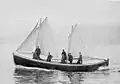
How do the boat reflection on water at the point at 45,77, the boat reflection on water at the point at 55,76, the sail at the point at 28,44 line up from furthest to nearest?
the sail at the point at 28,44
the boat reflection on water at the point at 55,76
the boat reflection on water at the point at 45,77

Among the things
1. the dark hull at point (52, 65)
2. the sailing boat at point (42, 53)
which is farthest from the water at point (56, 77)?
the sailing boat at point (42, 53)

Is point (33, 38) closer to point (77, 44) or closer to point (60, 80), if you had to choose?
point (77, 44)

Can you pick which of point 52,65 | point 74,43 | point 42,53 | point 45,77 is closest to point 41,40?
point 42,53

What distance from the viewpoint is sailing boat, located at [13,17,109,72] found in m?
72.2

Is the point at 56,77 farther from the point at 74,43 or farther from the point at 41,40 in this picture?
the point at 74,43

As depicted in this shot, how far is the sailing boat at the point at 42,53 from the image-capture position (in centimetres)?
7225

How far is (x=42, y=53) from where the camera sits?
7794cm

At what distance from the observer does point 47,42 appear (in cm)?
7844

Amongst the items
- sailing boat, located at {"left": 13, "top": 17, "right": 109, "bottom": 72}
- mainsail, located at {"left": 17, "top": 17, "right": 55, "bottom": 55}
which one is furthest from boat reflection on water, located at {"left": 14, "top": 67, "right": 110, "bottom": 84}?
mainsail, located at {"left": 17, "top": 17, "right": 55, "bottom": 55}

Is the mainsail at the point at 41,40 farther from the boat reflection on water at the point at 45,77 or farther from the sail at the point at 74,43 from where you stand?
the boat reflection on water at the point at 45,77

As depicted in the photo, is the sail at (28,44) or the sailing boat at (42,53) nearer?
the sailing boat at (42,53)

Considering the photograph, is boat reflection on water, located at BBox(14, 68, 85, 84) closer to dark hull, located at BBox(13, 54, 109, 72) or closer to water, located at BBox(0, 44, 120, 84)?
water, located at BBox(0, 44, 120, 84)

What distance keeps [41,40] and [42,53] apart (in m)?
2.59

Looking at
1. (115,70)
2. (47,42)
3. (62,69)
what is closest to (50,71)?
(62,69)
